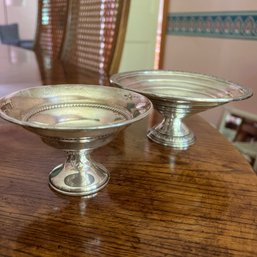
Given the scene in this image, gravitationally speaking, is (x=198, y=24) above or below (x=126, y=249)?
above

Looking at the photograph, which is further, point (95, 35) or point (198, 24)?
point (198, 24)

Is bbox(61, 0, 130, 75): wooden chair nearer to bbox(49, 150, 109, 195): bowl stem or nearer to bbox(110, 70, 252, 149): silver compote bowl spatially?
bbox(110, 70, 252, 149): silver compote bowl

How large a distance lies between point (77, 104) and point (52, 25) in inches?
64.6

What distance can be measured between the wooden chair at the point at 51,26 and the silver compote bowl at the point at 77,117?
1301mm

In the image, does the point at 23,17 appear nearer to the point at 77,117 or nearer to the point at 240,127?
the point at 240,127

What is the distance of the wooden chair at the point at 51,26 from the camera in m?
1.72

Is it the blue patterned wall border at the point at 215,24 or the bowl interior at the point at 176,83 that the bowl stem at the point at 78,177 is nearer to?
the bowl interior at the point at 176,83

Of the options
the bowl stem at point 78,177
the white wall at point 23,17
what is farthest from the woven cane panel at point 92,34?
the white wall at point 23,17

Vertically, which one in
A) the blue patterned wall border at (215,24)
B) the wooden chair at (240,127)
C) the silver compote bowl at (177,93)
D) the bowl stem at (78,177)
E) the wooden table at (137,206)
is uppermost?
the blue patterned wall border at (215,24)

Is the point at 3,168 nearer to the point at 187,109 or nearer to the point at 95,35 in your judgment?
the point at 187,109

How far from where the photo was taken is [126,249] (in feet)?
0.97

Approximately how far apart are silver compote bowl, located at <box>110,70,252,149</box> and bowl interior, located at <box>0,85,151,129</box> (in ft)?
0.20

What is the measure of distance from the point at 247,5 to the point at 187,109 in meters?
1.25

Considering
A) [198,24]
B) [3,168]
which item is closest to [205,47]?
[198,24]
